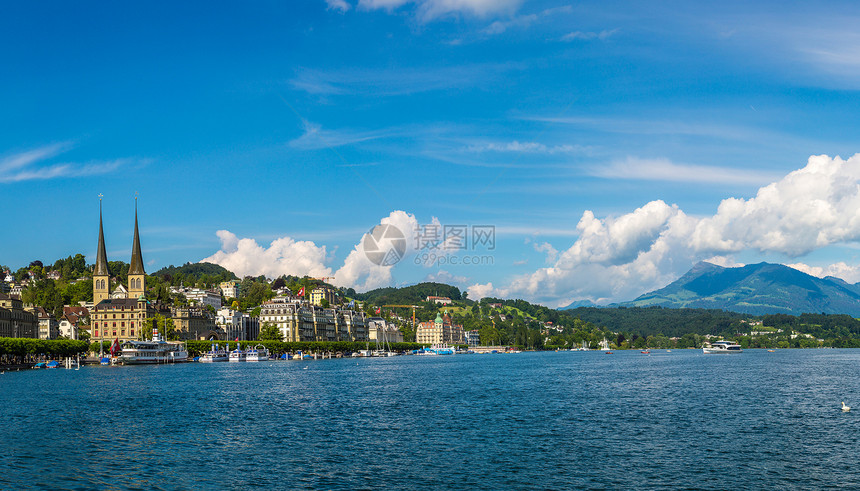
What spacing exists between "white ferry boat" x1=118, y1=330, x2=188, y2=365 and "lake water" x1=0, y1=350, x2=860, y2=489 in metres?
85.2

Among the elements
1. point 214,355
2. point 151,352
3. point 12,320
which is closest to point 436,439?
point 151,352

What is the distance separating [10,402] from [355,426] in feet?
126

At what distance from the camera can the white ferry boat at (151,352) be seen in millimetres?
161875

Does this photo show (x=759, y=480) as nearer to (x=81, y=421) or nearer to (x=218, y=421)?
(x=218, y=421)

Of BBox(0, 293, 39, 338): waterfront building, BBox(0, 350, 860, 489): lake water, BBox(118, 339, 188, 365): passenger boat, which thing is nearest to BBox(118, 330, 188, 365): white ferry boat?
BBox(118, 339, 188, 365): passenger boat

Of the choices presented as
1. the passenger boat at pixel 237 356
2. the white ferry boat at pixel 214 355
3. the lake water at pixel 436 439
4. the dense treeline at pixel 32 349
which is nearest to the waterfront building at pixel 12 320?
the dense treeline at pixel 32 349

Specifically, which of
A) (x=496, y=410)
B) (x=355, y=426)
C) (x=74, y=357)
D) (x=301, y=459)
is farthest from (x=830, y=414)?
(x=74, y=357)

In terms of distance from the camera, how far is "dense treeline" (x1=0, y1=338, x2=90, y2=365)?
13875 centimetres

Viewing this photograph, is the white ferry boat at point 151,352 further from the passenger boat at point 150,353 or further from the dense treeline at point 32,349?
the dense treeline at point 32,349

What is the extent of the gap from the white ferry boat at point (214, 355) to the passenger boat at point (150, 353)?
17.2ft

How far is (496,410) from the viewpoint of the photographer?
6069cm

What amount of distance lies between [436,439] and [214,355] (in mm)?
153465

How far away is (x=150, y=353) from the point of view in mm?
167375

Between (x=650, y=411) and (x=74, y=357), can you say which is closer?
(x=650, y=411)
